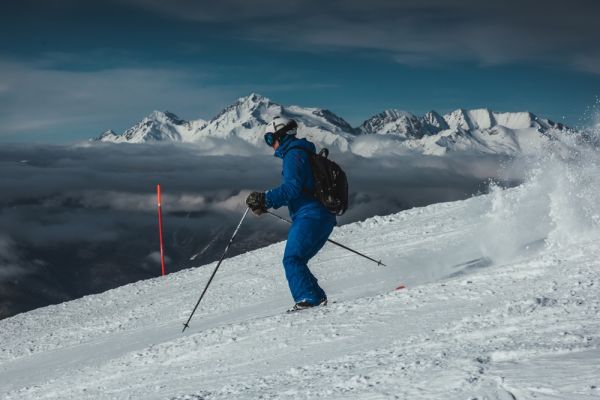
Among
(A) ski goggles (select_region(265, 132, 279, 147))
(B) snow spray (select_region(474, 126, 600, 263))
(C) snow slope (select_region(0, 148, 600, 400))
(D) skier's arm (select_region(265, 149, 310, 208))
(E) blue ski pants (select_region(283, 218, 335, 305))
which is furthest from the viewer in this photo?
(B) snow spray (select_region(474, 126, 600, 263))

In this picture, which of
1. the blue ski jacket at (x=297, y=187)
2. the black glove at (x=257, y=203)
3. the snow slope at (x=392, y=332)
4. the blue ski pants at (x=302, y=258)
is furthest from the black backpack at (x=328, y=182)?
the snow slope at (x=392, y=332)

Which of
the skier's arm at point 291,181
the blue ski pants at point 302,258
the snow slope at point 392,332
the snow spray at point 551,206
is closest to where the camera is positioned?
the snow slope at point 392,332

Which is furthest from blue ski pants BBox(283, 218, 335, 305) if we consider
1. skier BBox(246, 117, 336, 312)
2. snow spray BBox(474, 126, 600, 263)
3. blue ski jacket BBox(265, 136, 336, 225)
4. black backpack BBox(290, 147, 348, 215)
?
snow spray BBox(474, 126, 600, 263)

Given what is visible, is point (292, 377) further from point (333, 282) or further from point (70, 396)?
point (333, 282)

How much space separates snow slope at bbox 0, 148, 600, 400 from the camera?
12.1ft

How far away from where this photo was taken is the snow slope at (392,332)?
368 centimetres

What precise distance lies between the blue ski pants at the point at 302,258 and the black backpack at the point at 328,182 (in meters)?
0.27

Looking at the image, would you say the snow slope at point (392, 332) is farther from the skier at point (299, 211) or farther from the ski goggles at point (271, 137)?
the ski goggles at point (271, 137)

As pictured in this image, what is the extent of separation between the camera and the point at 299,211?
7.06 meters

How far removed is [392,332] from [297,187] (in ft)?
7.64

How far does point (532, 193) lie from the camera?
393 inches

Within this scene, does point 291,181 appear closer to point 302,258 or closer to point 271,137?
point 271,137

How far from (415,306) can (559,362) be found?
2.34 metres

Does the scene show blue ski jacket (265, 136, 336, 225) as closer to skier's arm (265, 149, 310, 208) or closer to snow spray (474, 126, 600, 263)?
skier's arm (265, 149, 310, 208)
